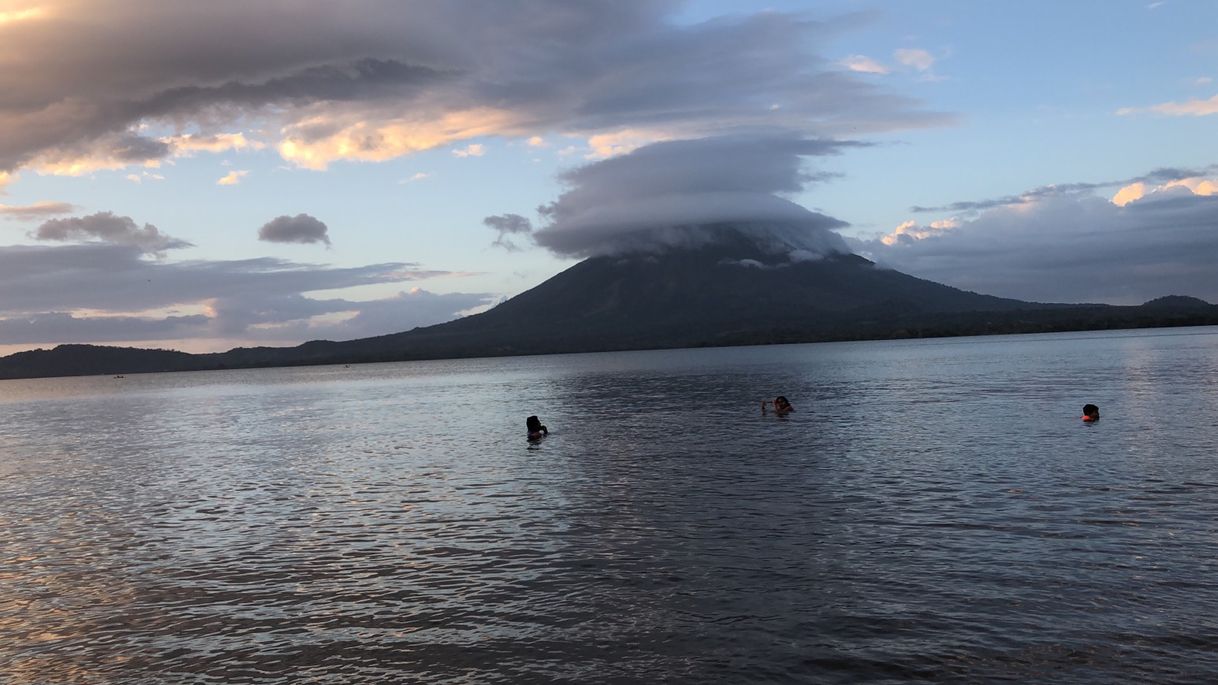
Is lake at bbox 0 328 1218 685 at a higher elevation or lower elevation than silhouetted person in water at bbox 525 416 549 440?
lower

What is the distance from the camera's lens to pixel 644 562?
22.3 metres

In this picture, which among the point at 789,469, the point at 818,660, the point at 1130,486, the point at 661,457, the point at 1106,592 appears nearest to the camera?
the point at 818,660

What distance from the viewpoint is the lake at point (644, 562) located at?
1558 centimetres

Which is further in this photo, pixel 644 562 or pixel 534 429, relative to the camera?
pixel 534 429

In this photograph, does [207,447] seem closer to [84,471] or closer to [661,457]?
[84,471]

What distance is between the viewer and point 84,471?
49688mm

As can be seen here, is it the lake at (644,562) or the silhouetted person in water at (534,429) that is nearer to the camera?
the lake at (644,562)

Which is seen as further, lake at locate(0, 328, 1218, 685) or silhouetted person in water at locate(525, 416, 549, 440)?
silhouetted person in water at locate(525, 416, 549, 440)

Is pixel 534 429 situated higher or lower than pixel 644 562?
higher

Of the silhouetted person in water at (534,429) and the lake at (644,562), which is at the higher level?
the silhouetted person in water at (534,429)

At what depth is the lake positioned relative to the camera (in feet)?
51.1

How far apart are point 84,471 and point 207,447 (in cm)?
1213

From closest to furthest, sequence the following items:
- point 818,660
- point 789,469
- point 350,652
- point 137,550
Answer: point 818,660 → point 350,652 → point 137,550 → point 789,469

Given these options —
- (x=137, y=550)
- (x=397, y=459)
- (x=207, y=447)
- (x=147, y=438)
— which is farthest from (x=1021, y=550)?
(x=147, y=438)
